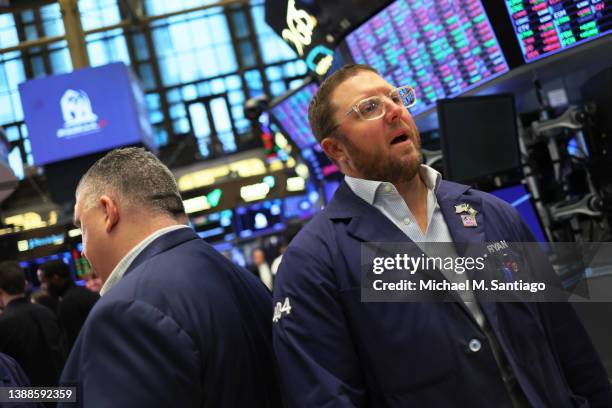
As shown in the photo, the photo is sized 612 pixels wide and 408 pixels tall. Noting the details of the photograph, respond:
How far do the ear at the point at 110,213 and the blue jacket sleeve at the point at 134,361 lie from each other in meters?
0.35

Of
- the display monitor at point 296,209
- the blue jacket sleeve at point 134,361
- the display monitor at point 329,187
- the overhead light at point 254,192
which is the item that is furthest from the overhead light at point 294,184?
the blue jacket sleeve at point 134,361

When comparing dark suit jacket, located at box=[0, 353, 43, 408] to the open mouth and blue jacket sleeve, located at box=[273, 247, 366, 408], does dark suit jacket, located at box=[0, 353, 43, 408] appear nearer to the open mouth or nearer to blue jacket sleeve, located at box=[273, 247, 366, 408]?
blue jacket sleeve, located at box=[273, 247, 366, 408]

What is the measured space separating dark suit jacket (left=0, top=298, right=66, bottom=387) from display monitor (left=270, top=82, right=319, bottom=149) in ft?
12.8

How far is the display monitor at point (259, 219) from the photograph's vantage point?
13.4m

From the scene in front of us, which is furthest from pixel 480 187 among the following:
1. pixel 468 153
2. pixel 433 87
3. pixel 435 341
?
pixel 435 341

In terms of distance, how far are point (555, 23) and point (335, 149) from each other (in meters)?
2.37

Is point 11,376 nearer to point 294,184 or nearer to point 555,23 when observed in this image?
point 555,23

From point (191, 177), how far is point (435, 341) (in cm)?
2048

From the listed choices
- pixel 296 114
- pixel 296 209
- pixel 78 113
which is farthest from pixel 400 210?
pixel 296 209

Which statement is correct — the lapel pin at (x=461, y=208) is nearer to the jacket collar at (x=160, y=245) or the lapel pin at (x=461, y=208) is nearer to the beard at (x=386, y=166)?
the beard at (x=386, y=166)

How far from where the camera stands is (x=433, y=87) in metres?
4.82

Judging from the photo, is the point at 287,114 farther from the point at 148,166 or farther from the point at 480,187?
the point at 148,166

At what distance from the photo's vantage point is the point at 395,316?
1.80 metres

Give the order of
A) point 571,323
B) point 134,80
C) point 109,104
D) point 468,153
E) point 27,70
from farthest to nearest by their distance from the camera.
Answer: point 27,70, point 134,80, point 109,104, point 468,153, point 571,323
